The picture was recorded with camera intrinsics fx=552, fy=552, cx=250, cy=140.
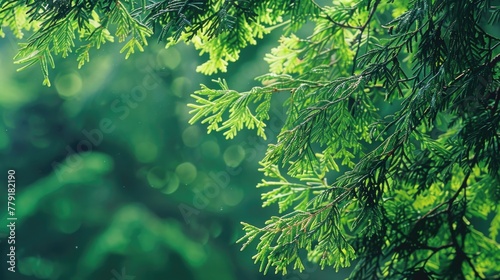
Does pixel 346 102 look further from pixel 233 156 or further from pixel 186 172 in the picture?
pixel 186 172

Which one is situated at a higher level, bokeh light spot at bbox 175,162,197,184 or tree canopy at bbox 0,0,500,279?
tree canopy at bbox 0,0,500,279

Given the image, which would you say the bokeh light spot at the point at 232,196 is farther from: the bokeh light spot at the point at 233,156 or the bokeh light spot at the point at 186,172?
the bokeh light spot at the point at 186,172

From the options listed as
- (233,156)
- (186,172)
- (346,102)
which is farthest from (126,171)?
(346,102)

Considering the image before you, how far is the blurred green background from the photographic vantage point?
24.7 ft

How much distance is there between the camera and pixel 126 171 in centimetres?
803

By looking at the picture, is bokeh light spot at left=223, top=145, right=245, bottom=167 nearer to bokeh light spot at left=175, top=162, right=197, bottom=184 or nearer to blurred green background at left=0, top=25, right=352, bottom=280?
blurred green background at left=0, top=25, right=352, bottom=280

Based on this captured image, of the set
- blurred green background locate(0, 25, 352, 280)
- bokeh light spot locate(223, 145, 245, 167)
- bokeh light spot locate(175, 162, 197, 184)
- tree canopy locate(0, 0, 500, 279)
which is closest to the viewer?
tree canopy locate(0, 0, 500, 279)

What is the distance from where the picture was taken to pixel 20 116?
7.67 m

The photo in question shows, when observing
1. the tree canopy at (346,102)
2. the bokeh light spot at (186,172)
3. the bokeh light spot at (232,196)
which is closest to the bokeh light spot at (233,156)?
→ the bokeh light spot at (232,196)

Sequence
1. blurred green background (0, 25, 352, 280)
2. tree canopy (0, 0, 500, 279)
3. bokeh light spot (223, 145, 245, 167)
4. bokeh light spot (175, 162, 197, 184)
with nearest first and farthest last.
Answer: tree canopy (0, 0, 500, 279) < blurred green background (0, 25, 352, 280) < bokeh light spot (223, 145, 245, 167) < bokeh light spot (175, 162, 197, 184)

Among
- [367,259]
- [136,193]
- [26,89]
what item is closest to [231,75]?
[136,193]

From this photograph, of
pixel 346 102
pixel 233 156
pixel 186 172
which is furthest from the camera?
pixel 186 172

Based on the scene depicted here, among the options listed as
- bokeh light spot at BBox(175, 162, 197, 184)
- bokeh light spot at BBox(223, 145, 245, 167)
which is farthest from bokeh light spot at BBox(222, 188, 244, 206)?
bokeh light spot at BBox(175, 162, 197, 184)

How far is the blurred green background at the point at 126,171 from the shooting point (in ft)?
24.7
